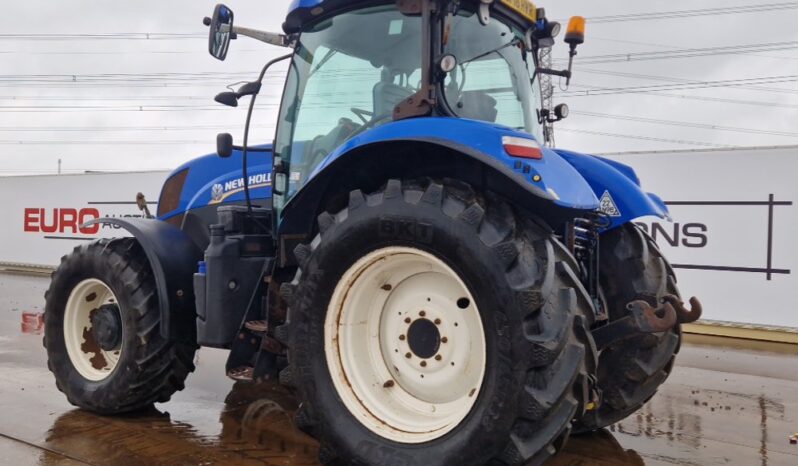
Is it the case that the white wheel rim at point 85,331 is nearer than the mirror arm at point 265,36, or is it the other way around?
the mirror arm at point 265,36

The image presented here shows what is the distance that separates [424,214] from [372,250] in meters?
0.32

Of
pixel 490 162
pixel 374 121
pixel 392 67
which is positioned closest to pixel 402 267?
pixel 490 162

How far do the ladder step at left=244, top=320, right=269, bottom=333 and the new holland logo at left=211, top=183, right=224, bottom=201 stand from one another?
112 centimetres

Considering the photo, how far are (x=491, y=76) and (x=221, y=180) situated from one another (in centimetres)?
201

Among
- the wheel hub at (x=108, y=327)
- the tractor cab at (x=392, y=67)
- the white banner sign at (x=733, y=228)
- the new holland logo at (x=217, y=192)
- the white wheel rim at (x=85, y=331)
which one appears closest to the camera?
the tractor cab at (x=392, y=67)

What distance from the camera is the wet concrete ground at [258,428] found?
3.66 meters

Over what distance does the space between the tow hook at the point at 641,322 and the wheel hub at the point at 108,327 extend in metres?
2.94

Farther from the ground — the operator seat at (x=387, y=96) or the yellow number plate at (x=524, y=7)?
the yellow number plate at (x=524, y=7)

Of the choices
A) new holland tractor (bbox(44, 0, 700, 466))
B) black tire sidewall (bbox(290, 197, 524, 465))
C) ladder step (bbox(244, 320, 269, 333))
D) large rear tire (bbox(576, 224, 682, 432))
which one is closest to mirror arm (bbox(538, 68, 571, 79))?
new holland tractor (bbox(44, 0, 700, 466))

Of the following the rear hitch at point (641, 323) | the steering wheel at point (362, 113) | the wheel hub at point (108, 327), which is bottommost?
the wheel hub at point (108, 327)

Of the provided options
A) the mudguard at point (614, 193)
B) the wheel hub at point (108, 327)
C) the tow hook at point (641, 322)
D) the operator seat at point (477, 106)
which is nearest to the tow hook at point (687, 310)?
the tow hook at point (641, 322)

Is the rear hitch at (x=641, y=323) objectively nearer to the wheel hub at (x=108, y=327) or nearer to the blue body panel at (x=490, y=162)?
the blue body panel at (x=490, y=162)

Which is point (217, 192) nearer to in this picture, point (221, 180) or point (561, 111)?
point (221, 180)

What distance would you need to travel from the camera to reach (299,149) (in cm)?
398
